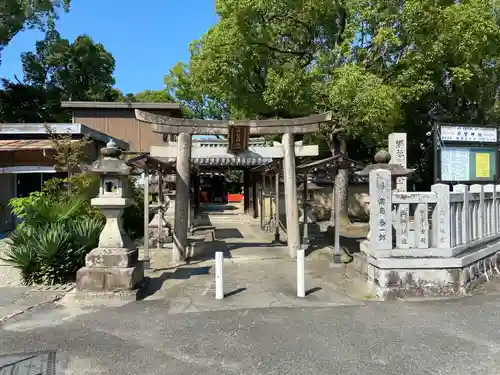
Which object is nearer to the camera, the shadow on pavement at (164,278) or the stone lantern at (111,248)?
the stone lantern at (111,248)

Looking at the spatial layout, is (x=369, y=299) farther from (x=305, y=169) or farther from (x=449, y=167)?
(x=449, y=167)

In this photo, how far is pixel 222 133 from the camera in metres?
10.8

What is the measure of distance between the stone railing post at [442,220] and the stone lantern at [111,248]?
5.10 meters

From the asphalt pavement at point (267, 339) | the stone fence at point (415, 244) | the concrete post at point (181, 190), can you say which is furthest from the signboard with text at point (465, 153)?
the concrete post at point (181, 190)

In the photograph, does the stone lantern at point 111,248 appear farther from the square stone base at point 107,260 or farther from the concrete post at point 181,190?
the concrete post at point 181,190

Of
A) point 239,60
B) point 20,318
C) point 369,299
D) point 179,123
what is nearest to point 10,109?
point 239,60

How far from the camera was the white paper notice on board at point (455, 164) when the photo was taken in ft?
37.3

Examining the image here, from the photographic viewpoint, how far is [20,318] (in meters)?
6.23

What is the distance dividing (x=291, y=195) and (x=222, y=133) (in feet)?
7.59

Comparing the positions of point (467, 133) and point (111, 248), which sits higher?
point (467, 133)

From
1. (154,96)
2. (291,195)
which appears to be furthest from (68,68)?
(291,195)

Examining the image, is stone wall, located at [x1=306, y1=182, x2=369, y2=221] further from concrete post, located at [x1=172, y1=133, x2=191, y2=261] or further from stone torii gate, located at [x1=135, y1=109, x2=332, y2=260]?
concrete post, located at [x1=172, y1=133, x2=191, y2=261]

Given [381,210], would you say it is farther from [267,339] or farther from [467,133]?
[467,133]

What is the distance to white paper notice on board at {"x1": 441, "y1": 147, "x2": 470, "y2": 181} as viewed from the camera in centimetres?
1136
